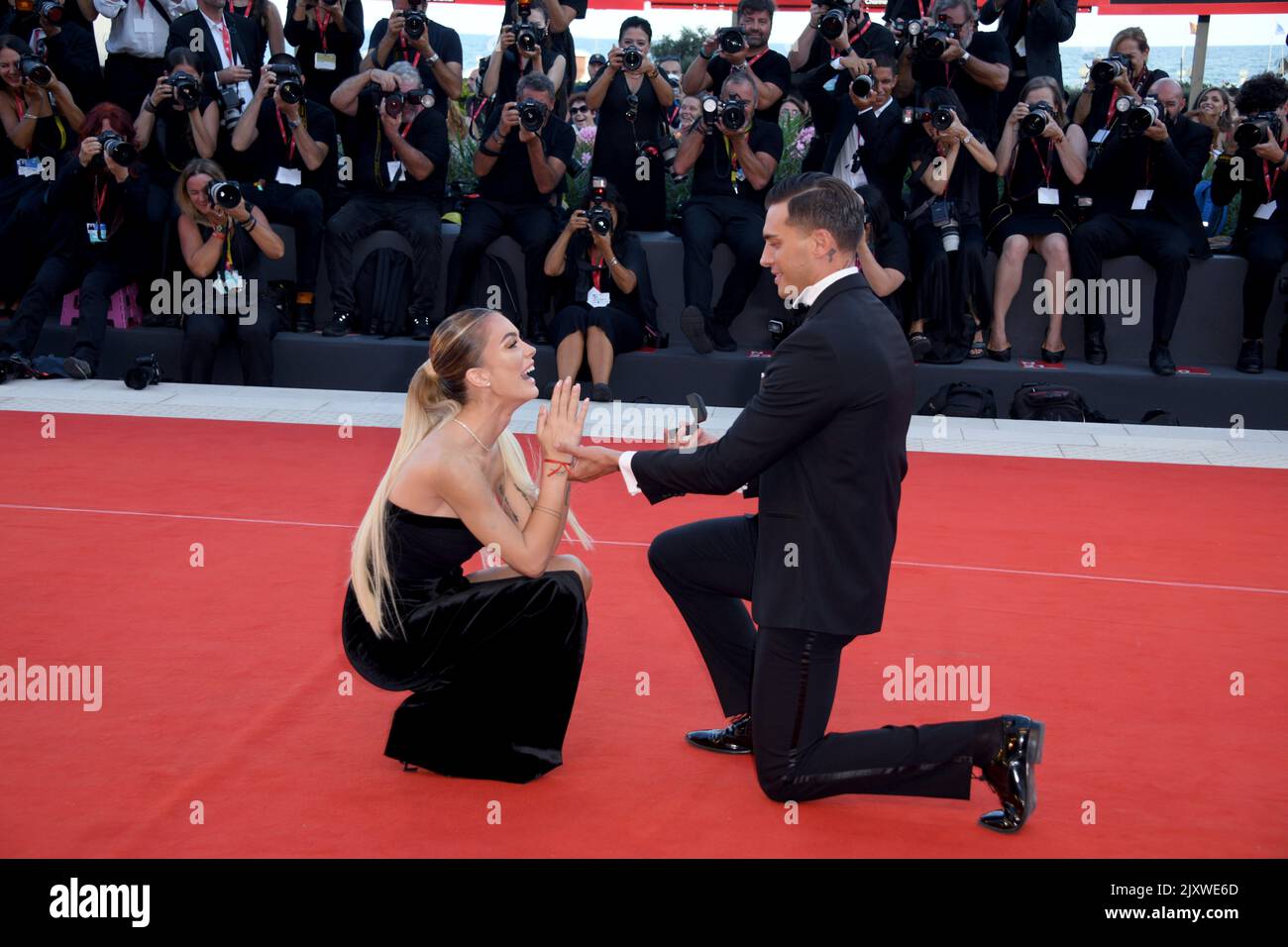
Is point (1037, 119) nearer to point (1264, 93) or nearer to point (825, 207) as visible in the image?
point (1264, 93)

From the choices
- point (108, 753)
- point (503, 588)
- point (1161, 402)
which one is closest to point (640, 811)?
point (503, 588)

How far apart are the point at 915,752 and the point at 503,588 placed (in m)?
1.04

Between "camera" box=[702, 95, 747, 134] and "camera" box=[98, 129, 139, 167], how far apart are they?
11.7 feet

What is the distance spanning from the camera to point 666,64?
11117 millimetres

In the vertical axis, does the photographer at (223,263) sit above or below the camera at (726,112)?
below

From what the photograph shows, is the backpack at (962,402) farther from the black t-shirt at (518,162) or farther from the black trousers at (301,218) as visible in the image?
the black trousers at (301,218)

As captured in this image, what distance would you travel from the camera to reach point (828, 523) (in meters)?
3.12

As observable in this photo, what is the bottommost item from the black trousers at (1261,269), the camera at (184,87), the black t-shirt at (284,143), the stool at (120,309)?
the stool at (120,309)

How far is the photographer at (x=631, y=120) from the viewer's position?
348 inches

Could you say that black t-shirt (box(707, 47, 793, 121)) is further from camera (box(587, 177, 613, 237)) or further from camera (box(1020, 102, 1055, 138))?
camera (box(1020, 102, 1055, 138))

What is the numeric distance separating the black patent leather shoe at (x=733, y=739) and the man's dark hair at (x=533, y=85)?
5.71 m

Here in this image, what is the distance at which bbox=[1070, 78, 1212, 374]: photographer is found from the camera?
8.28 meters

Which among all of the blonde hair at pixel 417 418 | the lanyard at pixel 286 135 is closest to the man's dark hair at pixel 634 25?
the lanyard at pixel 286 135

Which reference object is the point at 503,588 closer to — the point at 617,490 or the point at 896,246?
the point at 617,490
